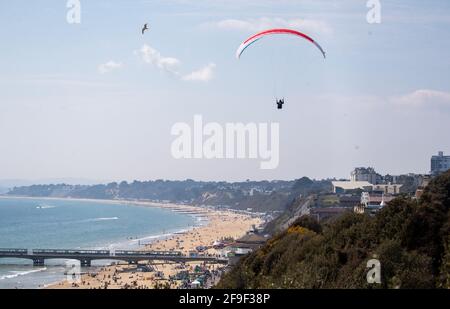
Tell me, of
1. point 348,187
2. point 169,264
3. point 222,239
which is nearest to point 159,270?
point 169,264

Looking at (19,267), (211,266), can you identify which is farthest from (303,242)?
(19,267)

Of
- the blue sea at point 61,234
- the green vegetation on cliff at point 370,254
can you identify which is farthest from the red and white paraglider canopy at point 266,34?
the blue sea at point 61,234

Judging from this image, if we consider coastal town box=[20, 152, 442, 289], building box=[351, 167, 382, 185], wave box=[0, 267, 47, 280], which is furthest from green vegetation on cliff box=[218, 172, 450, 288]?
building box=[351, 167, 382, 185]

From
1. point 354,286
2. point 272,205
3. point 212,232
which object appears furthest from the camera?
point 272,205

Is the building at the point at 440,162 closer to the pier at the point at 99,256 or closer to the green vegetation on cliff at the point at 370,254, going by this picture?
the pier at the point at 99,256

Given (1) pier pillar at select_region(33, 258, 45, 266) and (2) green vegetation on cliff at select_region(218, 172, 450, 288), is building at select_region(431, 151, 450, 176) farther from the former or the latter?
(2) green vegetation on cliff at select_region(218, 172, 450, 288)
